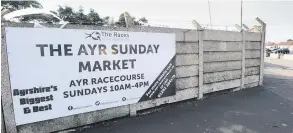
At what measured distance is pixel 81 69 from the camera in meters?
4.18

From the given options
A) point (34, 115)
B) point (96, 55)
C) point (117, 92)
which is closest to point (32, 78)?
point (34, 115)

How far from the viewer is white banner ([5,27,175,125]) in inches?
144

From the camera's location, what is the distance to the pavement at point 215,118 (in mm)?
4312

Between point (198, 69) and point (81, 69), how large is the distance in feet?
10.9

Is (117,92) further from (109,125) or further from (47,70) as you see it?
(47,70)

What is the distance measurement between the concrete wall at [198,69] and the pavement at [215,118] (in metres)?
0.22

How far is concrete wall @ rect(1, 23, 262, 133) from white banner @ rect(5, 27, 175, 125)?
123 millimetres

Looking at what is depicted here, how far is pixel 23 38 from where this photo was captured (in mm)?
3588

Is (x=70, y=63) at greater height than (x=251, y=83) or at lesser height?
greater

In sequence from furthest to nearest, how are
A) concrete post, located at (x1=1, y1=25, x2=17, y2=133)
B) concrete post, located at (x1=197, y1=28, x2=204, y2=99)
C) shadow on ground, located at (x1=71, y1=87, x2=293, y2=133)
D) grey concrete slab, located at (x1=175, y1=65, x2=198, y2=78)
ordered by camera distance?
1. concrete post, located at (x1=197, y1=28, x2=204, y2=99)
2. grey concrete slab, located at (x1=175, y1=65, x2=198, y2=78)
3. shadow on ground, located at (x1=71, y1=87, x2=293, y2=133)
4. concrete post, located at (x1=1, y1=25, x2=17, y2=133)

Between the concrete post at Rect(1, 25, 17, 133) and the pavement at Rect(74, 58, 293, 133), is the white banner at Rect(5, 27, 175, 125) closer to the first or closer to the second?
the concrete post at Rect(1, 25, 17, 133)

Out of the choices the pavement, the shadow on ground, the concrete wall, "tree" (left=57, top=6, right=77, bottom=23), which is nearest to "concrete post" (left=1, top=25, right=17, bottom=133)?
the concrete wall

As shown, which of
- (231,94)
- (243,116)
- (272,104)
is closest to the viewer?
(243,116)

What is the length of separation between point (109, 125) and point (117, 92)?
684mm
